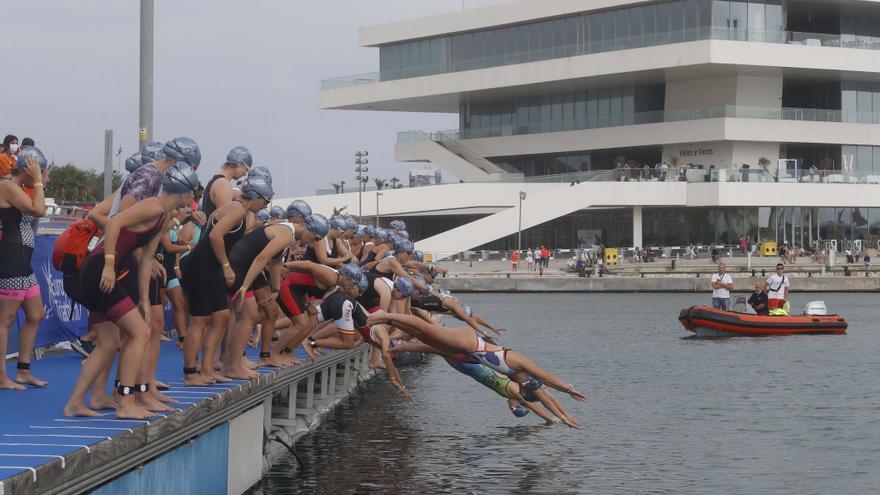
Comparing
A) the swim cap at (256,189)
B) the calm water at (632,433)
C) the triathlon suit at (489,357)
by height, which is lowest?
the calm water at (632,433)

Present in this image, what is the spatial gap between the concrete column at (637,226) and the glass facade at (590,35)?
10234 mm

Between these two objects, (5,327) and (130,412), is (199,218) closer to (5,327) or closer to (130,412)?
(5,327)

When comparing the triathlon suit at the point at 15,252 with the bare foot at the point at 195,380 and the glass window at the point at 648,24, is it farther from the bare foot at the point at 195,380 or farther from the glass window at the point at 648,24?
the glass window at the point at 648,24

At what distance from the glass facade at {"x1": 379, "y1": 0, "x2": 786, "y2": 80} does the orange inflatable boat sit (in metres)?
45.5

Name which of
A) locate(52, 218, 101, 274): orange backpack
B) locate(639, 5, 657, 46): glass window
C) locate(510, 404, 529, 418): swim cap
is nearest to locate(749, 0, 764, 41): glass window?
locate(639, 5, 657, 46): glass window

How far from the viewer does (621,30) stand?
83.4m

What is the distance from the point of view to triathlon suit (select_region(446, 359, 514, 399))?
16.7m

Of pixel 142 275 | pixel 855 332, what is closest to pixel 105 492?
pixel 142 275

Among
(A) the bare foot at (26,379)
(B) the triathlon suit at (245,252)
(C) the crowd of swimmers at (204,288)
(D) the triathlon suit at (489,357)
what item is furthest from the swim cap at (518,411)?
(A) the bare foot at (26,379)

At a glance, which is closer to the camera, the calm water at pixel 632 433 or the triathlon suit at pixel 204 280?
the triathlon suit at pixel 204 280

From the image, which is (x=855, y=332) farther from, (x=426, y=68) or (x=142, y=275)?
(x=426, y=68)

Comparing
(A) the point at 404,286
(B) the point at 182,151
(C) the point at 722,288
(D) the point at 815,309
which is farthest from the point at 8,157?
(D) the point at 815,309

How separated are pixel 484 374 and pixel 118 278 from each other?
7578 millimetres

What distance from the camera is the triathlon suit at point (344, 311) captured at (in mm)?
16016
